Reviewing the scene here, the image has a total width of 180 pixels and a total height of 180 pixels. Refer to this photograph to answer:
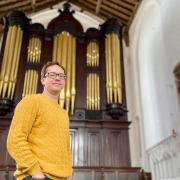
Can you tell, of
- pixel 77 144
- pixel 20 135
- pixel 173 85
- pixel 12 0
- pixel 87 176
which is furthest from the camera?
pixel 12 0

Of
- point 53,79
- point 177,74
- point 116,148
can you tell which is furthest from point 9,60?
point 53,79

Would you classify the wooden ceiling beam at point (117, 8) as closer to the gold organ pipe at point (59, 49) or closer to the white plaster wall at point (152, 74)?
the white plaster wall at point (152, 74)

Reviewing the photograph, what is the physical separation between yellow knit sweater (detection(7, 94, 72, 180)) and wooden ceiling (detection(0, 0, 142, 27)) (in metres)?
6.56

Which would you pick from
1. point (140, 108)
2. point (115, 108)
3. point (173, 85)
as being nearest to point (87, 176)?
point (115, 108)

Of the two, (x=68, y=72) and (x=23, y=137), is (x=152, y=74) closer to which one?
(x=68, y=72)

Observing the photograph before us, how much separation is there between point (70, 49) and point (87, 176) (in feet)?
11.5

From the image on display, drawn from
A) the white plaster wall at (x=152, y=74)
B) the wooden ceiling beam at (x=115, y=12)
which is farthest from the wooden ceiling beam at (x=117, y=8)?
the white plaster wall at (x=152, y=74)

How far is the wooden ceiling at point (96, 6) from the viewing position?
737 centimetres

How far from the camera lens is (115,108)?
5840 mm

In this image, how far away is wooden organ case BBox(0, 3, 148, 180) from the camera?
18.4 ft

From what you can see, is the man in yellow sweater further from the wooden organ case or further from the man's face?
the wooden organ case

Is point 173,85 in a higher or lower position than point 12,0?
lower

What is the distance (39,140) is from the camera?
3.99ft

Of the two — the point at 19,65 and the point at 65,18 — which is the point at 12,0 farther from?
the point at 19,65
